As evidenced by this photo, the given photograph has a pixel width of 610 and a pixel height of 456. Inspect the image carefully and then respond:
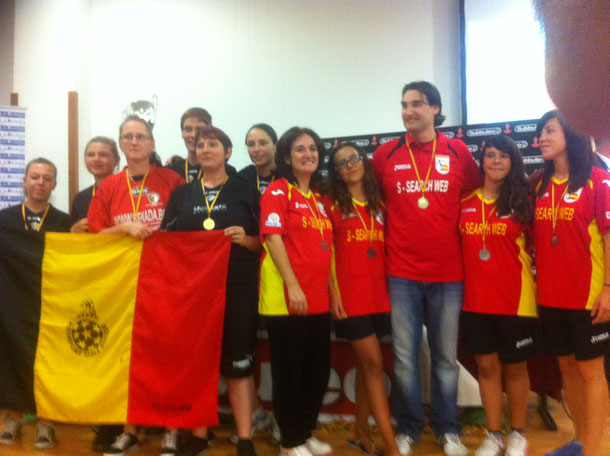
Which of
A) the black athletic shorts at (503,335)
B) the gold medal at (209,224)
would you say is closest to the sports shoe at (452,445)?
the black athletic shorts at (503,335)

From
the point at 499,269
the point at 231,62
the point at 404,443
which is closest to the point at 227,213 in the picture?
the point at 499,269

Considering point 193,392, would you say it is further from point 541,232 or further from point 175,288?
point 541,232

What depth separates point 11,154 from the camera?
4293 millimetres

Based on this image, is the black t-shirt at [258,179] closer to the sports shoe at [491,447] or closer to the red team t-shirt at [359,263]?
the red team t-shirt at [359,263]

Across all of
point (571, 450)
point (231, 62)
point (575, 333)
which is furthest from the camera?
point (231, 62)

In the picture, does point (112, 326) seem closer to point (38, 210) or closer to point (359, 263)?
point (38, 210)

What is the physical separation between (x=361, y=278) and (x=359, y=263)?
8 centimetres

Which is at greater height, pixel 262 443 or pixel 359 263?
pixel 359 263

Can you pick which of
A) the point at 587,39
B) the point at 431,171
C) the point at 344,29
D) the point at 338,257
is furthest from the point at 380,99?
the point at 587,39

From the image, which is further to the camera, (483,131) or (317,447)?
(483,131)

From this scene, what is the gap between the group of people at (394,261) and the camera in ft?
8.29

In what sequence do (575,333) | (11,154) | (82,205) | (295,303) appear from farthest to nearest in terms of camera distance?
(11,154), (82,205), (295,303), (575,333)

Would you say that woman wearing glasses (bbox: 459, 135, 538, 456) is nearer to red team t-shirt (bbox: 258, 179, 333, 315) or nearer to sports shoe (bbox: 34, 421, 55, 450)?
red team t-shirt (bbox: 258, 179, 333, 315)

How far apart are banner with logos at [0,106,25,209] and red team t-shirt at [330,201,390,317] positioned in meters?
3.19
